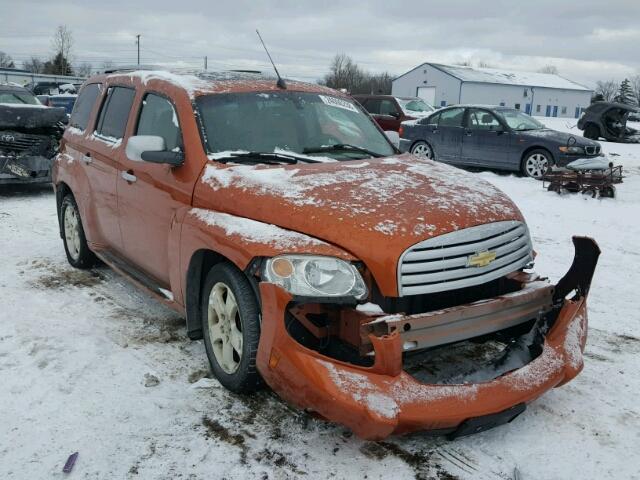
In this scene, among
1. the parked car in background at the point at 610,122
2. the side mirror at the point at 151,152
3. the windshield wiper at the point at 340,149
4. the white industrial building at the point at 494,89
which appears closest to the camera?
the side mirror at the point at 151,152

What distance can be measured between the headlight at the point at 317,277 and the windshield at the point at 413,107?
50.6 ft

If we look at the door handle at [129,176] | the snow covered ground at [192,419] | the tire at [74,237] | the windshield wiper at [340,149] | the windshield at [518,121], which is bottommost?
the snow covered ground at [192,419]

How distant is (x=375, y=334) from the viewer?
2.79m

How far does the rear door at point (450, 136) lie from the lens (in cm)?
1395

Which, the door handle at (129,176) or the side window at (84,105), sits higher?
the side window at (84,105)

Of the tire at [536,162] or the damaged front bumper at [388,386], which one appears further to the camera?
the tire at [536,162]

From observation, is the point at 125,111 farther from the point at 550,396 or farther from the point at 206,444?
the point at 550,396

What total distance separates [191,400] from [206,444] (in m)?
0.47

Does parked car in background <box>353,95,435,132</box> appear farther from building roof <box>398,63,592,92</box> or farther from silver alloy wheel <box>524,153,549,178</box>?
building roof <box>398,63,592,92</box>

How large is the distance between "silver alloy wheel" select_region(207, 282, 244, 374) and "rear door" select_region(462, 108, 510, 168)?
35.1ft

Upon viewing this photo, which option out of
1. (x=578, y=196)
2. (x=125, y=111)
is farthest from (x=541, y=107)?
(x=125, y=111)

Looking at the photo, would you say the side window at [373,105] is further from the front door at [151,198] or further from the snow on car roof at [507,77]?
the snow on car roof at [507,77]

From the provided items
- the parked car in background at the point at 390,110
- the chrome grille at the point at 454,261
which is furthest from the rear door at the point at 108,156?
the parked car in background at the point at 390,110

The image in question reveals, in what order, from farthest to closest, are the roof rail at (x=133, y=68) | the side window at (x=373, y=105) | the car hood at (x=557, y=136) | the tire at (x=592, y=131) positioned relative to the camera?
1. the tire at (x=592, y=131)
2. the side window at (x=373, y=105)
3. the car hood at (x=557, y=136)
4. the roof rail at (x=133, y=68)
